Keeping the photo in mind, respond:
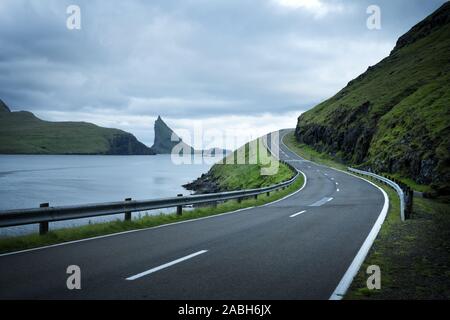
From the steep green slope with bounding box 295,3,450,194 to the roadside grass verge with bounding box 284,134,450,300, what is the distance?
1804 cm

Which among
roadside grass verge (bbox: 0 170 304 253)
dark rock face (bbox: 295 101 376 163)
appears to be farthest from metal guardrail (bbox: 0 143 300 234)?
dark rock face (bbox: 295 101 376 163)

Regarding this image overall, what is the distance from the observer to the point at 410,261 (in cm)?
744

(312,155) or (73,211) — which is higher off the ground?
(312,155)

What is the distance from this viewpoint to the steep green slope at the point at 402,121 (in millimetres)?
34656

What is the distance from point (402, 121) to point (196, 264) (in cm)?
4840

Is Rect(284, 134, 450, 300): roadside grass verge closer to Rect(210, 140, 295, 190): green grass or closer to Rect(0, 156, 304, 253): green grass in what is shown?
Rect(0, 156, 304, 253): green grass

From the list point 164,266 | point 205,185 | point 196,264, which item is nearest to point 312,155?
point 205,185

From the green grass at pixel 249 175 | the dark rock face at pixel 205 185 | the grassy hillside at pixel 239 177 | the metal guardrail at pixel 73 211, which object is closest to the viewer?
the metal guardrail at pixel 73 211

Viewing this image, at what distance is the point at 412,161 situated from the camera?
36750mm

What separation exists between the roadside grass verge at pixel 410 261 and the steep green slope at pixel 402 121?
1804cm

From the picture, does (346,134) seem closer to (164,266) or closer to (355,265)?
(355,265)

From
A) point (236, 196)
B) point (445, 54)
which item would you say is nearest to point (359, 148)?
point (445, 54)

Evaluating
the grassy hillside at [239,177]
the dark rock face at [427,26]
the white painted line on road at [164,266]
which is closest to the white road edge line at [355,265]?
the white painted line on road at [164,266]

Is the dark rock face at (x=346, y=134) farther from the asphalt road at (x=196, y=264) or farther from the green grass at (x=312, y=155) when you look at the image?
the asphalt road at (x=196, y=264)
